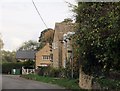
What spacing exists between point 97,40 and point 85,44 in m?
3.28

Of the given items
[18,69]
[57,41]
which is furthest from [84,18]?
[18,69]

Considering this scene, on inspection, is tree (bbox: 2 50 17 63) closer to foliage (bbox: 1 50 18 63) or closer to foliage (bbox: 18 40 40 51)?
foliage (bbox: 1 50 18 63)

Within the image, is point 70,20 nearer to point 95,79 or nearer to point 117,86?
point 95,79

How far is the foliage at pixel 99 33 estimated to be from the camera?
20312 millimetres

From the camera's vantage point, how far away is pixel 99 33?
868 inches

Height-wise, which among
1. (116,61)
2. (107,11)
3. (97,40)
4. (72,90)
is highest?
(107,11)

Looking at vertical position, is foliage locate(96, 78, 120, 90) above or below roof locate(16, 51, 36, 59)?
below

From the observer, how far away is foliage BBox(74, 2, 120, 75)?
2031cm

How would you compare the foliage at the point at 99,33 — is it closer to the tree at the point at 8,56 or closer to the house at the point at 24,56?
the house at the point at 24,56

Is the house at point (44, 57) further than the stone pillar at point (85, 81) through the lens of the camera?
Yes

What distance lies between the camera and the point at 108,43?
2080 centimetres

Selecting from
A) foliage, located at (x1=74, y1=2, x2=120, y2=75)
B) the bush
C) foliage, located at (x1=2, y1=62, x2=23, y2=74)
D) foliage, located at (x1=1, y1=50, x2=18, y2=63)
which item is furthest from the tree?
foliage, located at (x1=74, y1=2, x2=120, y2=75)

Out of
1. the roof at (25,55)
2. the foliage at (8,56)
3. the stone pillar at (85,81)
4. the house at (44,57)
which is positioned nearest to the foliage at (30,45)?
the foliage at (8,56)

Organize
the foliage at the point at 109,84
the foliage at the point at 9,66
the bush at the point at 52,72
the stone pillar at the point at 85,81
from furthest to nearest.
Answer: the foliage at the point at 9,66, the bush at the point at 52,72, the stone pillar at the point at 85,81, the foliage at the point at 109,84
